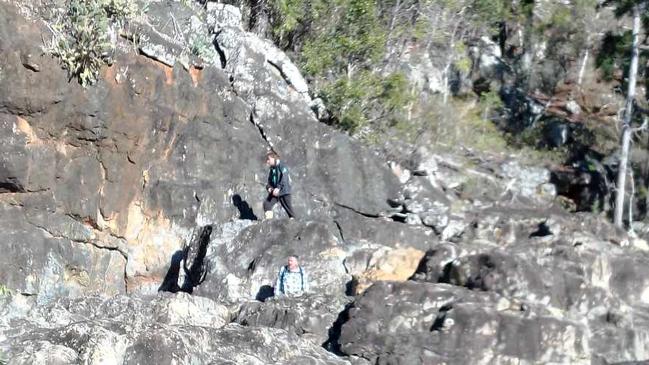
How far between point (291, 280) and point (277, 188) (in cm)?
274

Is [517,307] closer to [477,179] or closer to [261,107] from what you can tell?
[261,107]

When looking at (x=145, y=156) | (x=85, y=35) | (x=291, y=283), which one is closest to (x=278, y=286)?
(x=291, y=283)

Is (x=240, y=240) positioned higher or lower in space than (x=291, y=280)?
higher

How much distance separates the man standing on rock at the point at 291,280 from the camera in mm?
16406

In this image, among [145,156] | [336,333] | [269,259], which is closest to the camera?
[336,333]

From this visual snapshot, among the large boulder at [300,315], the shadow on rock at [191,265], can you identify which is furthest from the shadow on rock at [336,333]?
the shadow on rock at [191,265]

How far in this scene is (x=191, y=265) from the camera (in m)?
18.4

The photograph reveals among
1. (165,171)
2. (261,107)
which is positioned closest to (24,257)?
(165,171)

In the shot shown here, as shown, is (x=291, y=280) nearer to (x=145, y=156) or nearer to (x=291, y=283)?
(x=291, y=283)

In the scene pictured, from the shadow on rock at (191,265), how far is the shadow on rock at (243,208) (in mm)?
1309

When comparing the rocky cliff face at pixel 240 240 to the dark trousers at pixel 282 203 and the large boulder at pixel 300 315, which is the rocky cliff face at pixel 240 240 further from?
the dark trousers at pixel 282 203

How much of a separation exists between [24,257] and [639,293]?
9.83m

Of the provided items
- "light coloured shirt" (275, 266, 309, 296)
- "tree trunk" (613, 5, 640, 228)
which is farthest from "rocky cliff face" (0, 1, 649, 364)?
"tree trunk" (613, 5, 640, 228)

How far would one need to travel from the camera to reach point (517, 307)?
13.6 meters
